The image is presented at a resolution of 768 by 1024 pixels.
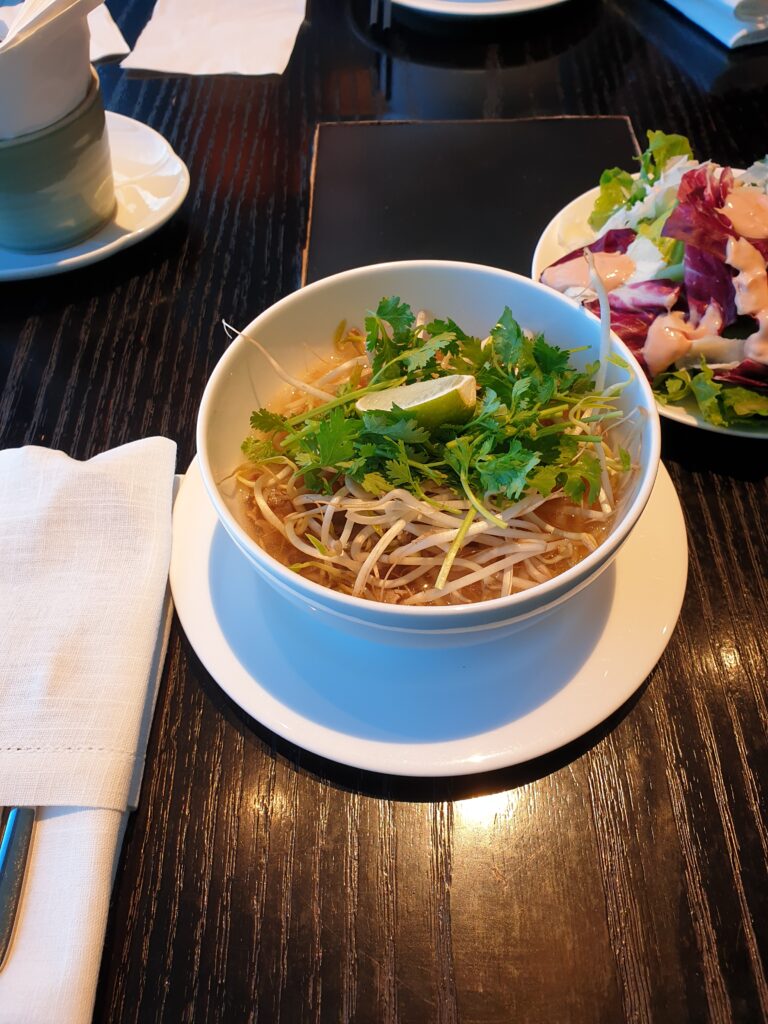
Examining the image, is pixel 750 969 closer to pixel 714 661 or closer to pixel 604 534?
pixel 714 661

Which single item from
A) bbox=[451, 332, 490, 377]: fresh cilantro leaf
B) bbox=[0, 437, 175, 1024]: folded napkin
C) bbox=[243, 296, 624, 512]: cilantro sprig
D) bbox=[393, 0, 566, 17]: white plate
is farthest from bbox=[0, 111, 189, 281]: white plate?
bbox=[393, 0, 566, 17]: white plate

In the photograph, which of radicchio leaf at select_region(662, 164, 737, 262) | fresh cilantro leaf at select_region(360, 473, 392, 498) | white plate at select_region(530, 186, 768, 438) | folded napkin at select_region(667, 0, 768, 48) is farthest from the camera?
folded napkin at select_region(667, 0, 768, 48)

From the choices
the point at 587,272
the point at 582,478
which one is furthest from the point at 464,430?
the point at 587,272

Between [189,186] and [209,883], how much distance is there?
1.59 m

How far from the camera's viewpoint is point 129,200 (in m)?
1.65

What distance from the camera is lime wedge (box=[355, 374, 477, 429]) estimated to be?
89 cm

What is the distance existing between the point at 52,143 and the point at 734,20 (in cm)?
203

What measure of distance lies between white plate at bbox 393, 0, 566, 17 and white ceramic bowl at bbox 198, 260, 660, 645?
166cm

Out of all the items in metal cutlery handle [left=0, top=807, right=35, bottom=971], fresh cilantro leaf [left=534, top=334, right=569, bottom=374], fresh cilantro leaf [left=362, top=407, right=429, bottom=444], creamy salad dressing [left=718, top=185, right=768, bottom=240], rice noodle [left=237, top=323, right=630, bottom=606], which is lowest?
metal cutlery handle [left=0, top=807, right=35, bottom=971]

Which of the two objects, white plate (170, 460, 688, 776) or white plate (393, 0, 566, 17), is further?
white plate (393, 0, 566, 17)

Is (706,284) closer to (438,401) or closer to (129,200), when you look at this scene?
(438,401)

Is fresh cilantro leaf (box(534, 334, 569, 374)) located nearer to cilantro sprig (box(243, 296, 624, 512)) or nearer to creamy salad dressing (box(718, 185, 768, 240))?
cilantro sprig (box(243, 296, 624, 512))

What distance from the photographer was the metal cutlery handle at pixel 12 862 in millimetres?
700

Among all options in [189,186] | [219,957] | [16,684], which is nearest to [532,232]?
[189,186]
